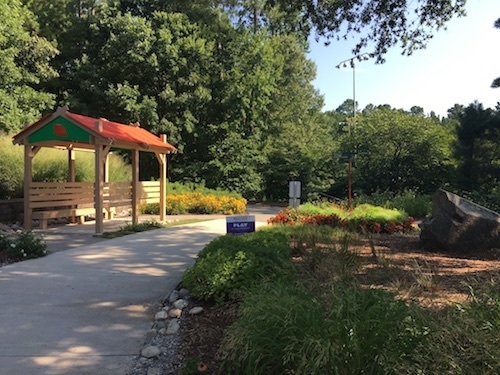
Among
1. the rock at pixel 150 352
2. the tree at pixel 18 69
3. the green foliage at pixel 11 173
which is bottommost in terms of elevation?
the rock at pixel 150 352

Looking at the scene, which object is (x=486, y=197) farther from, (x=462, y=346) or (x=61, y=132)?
(x=462, y=346)

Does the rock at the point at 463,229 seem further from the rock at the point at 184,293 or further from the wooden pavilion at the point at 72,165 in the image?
the wooden pavilion at the point at 72,165

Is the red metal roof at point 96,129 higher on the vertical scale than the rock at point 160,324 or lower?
higher

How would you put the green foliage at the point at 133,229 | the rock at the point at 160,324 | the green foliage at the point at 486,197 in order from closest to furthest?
the rock at the point at 160,324 < the green foliage at the point at 133,229 < the green foliage at the point at 486,197

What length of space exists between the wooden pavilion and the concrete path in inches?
116

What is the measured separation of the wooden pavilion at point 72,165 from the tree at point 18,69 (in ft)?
18.0

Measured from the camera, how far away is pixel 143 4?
26.6 meters

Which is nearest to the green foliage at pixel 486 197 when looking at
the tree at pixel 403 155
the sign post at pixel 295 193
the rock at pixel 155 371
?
the tree at pixel 403 155

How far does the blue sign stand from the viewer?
671 centimetres

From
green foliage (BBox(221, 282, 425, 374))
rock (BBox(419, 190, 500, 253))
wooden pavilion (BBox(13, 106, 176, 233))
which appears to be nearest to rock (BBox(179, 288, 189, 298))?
green foliage (BBox(221, 282, 425, 374))

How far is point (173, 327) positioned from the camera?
4109 mm

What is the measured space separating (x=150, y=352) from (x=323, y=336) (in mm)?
1624

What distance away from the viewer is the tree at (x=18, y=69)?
16312 mm

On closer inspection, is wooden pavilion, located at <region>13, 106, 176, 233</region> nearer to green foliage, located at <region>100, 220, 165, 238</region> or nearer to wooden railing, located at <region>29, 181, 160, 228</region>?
wooden railing, located at <region>29, 181, 160, 228</region>
